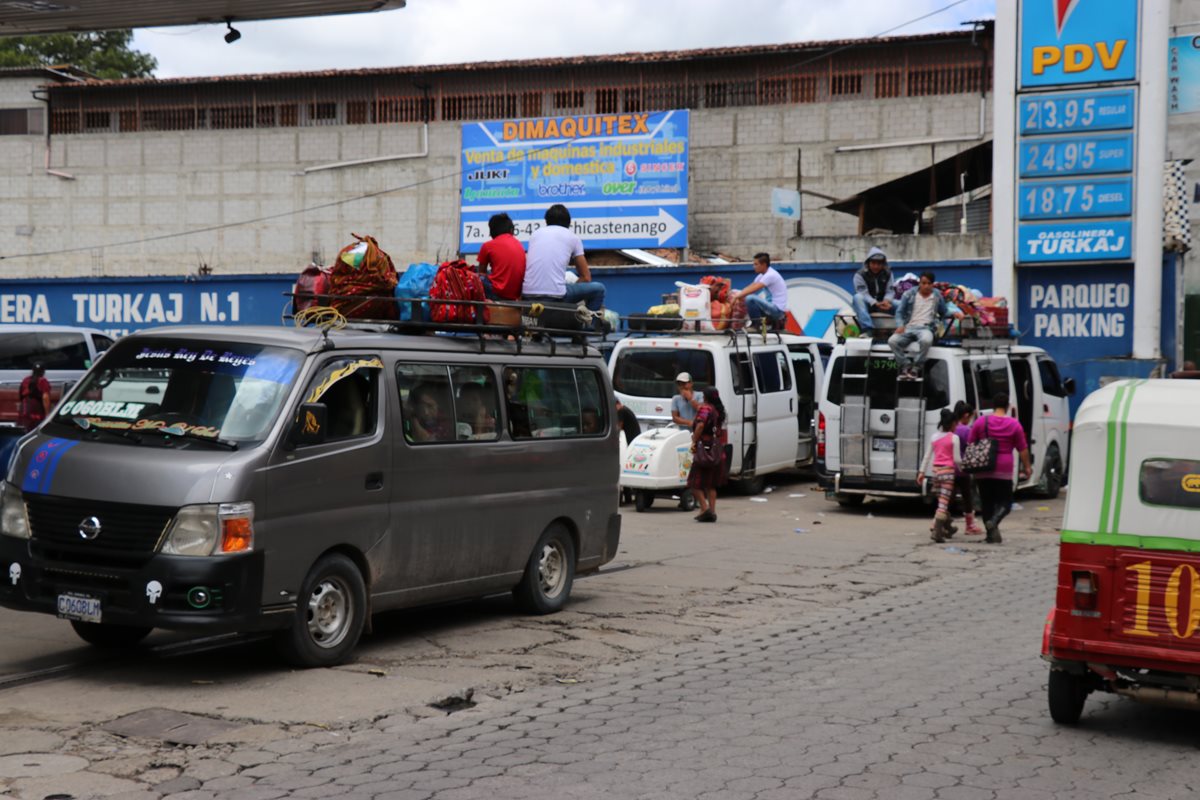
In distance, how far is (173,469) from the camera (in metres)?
7.83

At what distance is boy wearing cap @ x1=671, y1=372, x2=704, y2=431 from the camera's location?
18875 millimetres

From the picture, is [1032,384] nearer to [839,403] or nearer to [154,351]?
[839,403]

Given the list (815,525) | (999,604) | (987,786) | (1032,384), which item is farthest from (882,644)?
(1032,384)

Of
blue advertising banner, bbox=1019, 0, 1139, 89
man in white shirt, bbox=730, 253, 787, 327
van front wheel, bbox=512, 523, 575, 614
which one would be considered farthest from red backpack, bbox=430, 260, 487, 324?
blue advertising banner, bbox=1019, 0, 1139, 89

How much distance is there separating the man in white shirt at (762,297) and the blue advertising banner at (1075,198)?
16.2 feet

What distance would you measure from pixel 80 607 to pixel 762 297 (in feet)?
50.4

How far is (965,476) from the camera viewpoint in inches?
648

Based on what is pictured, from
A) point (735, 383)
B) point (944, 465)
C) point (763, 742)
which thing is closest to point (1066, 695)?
point (763, 742)

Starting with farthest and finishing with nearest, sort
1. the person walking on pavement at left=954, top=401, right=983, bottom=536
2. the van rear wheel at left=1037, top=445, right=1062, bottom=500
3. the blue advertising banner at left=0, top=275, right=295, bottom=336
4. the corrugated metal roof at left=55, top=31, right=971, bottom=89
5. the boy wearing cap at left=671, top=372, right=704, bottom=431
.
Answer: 1. the corrugated metal roof at left=55, top=31, right=971, bottom=89
2. the blue advertising banner at left=0, top=275, right=295, bottom=336
3. the van rear wheel at left=1037, top=445, right=1062, bottom=500
4. the boy wearing cap at left=671, top=372, right=704, bottom=431
5. the person walking on pavement at left=954, top=401, right=983, bottom=536

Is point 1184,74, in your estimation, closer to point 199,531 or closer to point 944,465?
point 944,465

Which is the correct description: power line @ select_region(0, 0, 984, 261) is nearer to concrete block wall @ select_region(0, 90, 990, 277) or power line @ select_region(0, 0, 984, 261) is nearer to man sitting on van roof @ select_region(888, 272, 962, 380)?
concrete block wall @ select_region(0, 90, 990, 277)

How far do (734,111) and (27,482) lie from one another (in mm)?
32503

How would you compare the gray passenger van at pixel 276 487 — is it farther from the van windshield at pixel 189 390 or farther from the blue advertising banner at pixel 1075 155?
the blue advertising banner at pixel 1075 155

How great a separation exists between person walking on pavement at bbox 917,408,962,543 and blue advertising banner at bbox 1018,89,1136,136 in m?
8.97
